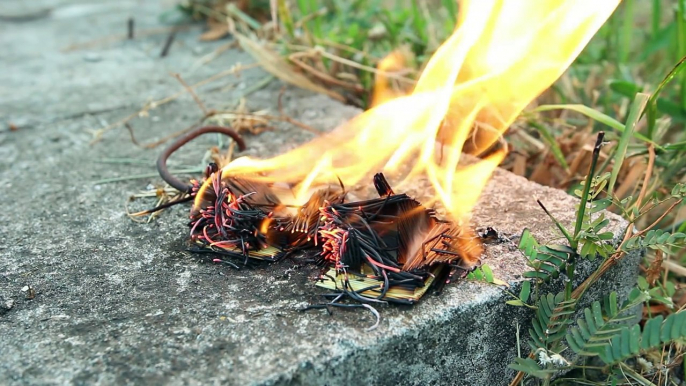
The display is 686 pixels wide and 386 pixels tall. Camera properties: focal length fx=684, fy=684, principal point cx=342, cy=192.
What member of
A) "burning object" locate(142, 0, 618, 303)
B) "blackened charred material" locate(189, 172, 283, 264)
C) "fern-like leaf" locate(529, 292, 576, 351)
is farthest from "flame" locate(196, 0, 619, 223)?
"fern-like leaf" locate(529, 292, 576, 351)

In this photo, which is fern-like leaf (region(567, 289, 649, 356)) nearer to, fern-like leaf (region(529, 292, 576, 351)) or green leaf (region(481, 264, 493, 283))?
fern-like leaf (region(529, 292, 576, 351))

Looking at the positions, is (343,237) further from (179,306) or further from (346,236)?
(179,306)

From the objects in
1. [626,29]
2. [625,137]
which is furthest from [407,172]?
[626,29]

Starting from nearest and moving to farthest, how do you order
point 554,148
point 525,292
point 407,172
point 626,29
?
point 525,292
point 407,172
point 554,148
point 626,29

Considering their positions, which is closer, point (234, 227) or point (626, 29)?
point (234, 227)

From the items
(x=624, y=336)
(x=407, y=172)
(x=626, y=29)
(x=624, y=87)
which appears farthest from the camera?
(x=626, y=29)

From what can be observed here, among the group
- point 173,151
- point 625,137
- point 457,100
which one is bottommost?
point 173,151

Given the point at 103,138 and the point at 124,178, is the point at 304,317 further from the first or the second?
the point at 103,138

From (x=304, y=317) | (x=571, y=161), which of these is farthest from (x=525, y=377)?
(x=571, y=161)
